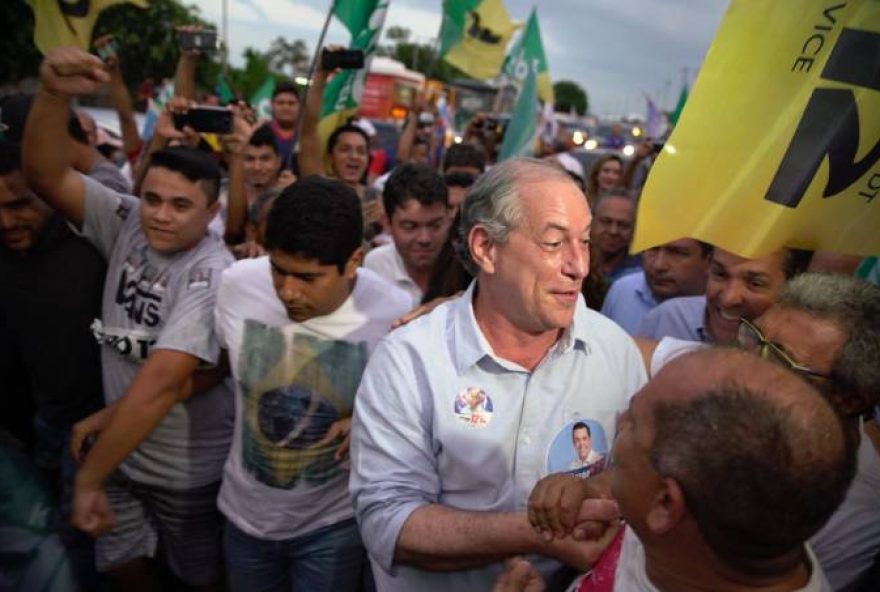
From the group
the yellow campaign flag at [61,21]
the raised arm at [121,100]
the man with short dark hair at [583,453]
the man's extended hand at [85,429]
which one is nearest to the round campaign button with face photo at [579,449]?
the man with short dark hair at [583,453]

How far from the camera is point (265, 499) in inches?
89.0

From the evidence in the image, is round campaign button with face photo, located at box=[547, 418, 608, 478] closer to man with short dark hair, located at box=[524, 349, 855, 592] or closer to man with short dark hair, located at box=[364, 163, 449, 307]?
man with short dark hair, located at box=[524, 349, 855, 592]

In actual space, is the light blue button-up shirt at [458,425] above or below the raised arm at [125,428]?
above

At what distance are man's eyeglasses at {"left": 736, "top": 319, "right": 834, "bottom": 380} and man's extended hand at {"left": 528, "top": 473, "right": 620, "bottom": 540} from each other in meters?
0.49

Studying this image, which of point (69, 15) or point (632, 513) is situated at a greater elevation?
point (69, 15)

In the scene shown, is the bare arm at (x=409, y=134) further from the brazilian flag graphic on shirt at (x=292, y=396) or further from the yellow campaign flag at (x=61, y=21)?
the brazilian flag graphic on shirt at (x=292, y=396)

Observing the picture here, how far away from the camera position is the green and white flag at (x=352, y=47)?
14.4ft

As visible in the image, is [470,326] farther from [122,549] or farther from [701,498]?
[122,549]

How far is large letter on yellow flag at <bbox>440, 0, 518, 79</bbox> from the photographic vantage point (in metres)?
7.44

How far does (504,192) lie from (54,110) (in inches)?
65.0

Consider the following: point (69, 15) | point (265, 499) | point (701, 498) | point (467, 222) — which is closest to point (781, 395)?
point (701, 498)

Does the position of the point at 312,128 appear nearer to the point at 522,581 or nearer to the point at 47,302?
the point at 47,302

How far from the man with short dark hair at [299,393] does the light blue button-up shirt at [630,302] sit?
4.34ft

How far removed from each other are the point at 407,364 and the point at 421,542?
1.36 ft
